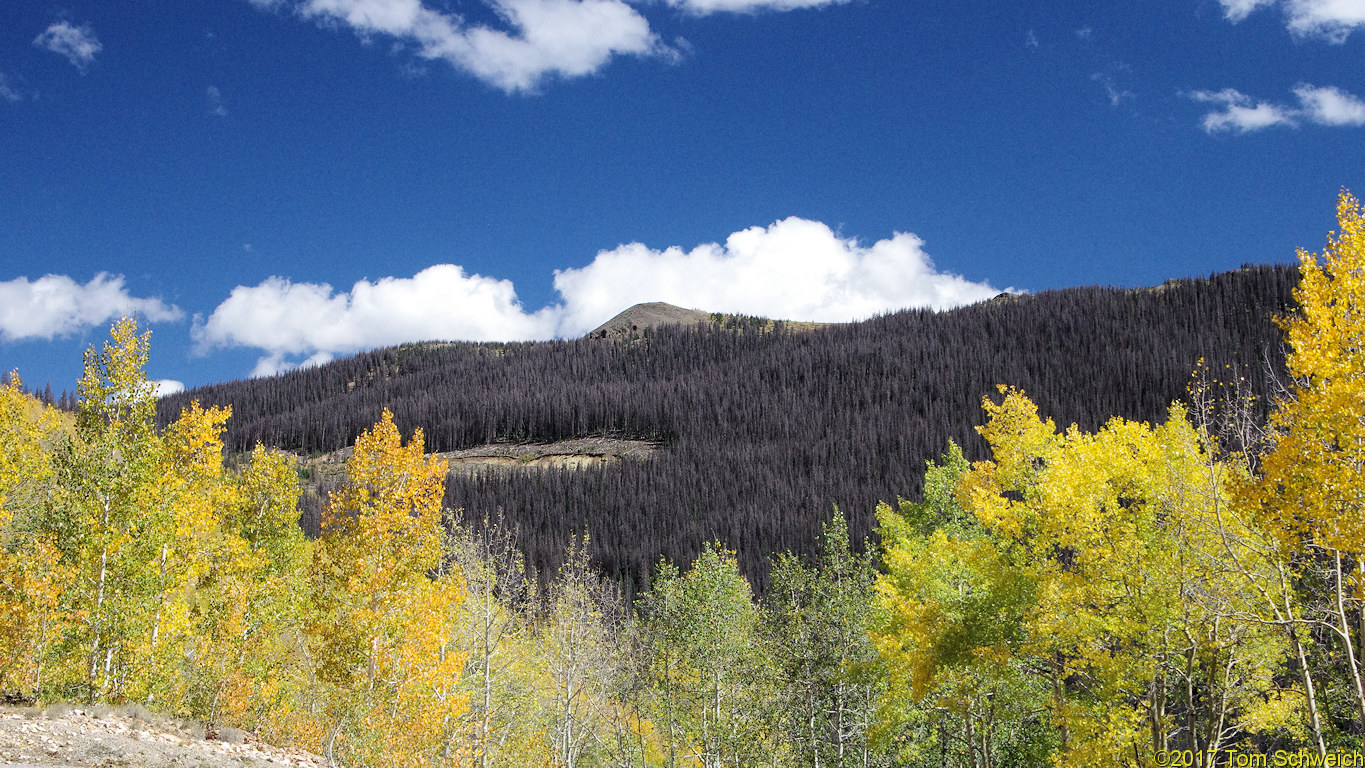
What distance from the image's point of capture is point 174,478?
20.7 metres

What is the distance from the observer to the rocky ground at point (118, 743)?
13305mm

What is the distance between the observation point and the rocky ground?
1330 cm

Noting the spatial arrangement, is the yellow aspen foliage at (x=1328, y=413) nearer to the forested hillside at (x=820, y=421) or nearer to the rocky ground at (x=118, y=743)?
the rocky ground at (x=118, y=743)

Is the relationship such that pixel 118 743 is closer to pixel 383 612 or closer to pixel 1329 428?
pixel 383 612

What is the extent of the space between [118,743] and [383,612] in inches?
214

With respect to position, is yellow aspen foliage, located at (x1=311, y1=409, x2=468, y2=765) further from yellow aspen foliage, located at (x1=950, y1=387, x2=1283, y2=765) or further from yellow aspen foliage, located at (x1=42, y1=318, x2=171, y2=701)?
yellow aspen foliage, located at (x1=950, y1=387, x2=1283, y2=765)

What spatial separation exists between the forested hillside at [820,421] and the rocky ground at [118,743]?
227 ft

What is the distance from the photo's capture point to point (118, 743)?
49.2 feet

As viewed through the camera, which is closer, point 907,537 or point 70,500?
point 70,500

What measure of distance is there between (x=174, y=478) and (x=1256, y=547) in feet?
80.9

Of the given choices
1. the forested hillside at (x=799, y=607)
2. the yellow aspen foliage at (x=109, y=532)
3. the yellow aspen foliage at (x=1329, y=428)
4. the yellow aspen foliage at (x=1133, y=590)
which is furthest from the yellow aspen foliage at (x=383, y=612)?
the yellow aspen foliage at (x=1329, y=428)

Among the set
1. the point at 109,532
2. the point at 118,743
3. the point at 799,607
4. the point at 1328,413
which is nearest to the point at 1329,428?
the point at 1328,413

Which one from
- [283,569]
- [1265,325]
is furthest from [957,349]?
[283,569]

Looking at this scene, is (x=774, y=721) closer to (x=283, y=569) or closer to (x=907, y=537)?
(x=907, y=537)
